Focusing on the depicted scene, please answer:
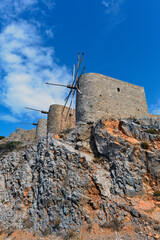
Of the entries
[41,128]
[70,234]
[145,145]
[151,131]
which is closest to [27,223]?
[70,234]

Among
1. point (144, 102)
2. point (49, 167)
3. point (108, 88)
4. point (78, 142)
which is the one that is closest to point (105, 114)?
point (108, 88)

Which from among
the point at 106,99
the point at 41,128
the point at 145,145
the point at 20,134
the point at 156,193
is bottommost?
the point at 156,193

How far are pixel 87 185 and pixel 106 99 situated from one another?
24.9 feet

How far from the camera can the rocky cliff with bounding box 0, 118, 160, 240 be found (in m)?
6.95

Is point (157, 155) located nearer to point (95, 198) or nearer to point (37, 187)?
point (95, 198)

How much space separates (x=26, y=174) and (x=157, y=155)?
28.3 ft

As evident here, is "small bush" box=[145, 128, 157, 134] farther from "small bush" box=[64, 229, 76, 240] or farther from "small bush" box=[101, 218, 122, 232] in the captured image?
"small bush" box=[64, 229, 76, 240]

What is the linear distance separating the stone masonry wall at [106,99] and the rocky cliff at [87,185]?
1.47 metres

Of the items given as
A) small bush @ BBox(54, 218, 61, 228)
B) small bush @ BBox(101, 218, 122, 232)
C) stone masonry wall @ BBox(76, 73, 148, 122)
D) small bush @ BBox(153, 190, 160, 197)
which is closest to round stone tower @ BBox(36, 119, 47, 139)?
→ stone masonry wall @ BBox(76, 73, 148, 122)

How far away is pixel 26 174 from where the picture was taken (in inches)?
407

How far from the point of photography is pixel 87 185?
8312 millimetres

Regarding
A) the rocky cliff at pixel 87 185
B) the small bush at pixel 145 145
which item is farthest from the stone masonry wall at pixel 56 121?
the small bush at pixel 145 145

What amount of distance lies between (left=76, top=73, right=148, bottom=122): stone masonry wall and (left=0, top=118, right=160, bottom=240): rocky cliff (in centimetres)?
147

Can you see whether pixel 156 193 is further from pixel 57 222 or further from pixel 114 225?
pixel 57 222
